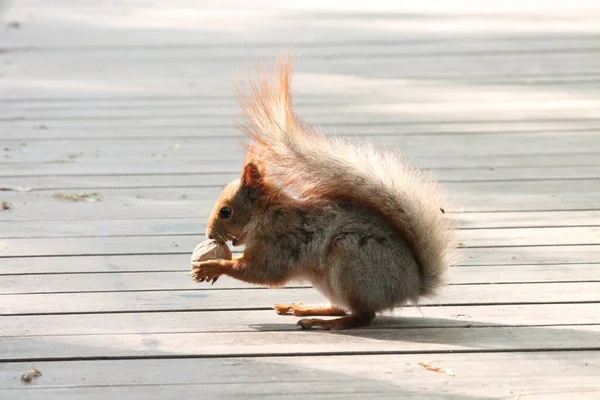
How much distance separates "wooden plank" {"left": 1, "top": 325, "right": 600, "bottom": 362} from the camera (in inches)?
79.1

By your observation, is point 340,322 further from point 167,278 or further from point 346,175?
point 167,278

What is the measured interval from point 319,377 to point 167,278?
683 millimetres

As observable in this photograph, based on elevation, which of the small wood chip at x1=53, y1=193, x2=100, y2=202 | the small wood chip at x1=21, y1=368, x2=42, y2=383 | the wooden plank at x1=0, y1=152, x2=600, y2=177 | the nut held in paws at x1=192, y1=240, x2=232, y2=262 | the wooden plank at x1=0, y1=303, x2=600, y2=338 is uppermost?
the wooden plank at x1=0, y1=152, x2=600, y2=177

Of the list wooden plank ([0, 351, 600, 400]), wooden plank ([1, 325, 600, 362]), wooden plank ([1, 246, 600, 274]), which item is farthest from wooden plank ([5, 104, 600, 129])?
wooden plank ([0, 351, 600, 400])

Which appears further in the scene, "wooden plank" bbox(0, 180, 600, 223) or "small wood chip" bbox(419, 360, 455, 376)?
"wooden plank" bbox(0, 180, 600, 223)

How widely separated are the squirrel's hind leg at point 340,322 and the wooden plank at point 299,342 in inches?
1.3

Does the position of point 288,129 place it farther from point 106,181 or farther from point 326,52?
point 326,52

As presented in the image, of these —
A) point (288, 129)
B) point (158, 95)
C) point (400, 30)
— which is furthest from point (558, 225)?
point (400, 30)

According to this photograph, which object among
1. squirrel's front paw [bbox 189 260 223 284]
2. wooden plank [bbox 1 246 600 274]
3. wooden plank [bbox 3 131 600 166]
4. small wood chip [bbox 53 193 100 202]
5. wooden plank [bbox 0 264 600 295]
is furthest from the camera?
wooden plank [bbox 3 131 600 166]

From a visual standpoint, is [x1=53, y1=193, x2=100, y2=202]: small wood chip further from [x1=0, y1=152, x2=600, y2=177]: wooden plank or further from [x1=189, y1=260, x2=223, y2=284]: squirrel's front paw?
[x1=189, y1=260, x2=223, y2=284]: squirrel's front paw

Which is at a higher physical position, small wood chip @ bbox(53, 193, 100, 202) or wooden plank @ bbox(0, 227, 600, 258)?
small wood chip @ bbox(53, 193, 100, 202)

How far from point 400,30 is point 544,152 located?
2148 millimetres

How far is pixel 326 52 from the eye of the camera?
5117 millimetres

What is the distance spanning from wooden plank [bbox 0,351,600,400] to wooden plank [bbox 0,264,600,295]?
450 mm
